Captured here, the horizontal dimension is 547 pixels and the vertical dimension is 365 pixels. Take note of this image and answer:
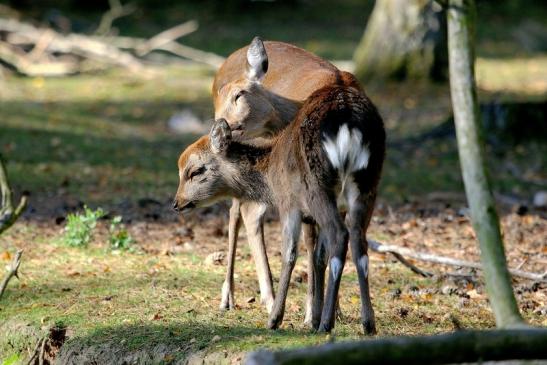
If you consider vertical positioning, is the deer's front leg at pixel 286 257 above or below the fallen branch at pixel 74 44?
below

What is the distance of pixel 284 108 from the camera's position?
6.62 m

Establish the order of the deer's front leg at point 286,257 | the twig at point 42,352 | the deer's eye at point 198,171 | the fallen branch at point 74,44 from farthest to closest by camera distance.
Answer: the fallen branch at point 74,44
the deer's eye at point 198,171
the twig at point 42,352
the deer's front leg at point 286,257

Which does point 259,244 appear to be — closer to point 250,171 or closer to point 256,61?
point 250,171

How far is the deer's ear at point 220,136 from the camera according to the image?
5.77 metres

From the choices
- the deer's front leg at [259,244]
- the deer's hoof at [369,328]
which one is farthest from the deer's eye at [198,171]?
the deer's hoof at [369,328]

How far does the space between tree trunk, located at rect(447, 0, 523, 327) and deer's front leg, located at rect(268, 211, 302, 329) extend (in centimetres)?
127

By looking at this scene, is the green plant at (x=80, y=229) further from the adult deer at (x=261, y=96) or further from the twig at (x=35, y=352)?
the twig at (x=35, y=352)

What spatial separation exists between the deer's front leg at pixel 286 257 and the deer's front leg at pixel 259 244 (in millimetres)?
631

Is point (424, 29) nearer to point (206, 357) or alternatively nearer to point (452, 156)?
point (452, 156)

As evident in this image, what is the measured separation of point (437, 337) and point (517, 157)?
307 inches

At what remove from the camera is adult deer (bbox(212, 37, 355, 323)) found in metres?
6.09

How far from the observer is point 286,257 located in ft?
17.4

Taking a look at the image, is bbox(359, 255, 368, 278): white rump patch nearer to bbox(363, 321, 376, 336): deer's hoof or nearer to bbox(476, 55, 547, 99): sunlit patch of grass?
bbox(363, 321, 376, 336): deer's hoof

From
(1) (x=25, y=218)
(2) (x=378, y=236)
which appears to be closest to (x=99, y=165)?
(1) (x=25, y=218)
